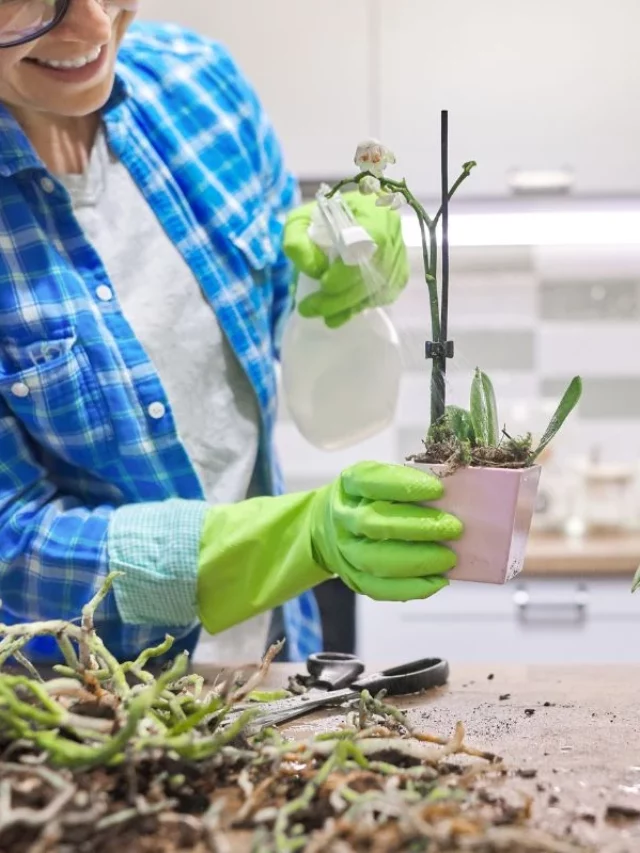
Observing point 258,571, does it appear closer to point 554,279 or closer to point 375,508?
point 375,508

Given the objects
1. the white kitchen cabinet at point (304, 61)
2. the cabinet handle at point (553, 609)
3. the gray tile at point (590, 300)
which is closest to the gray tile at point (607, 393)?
the gray tile at point (590, 300)

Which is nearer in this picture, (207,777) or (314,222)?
(207,777)

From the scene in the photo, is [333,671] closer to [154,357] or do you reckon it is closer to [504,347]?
[154,357]

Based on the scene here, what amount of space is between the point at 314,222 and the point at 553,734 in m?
0.49

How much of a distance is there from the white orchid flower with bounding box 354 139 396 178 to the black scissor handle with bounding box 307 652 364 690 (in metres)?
0.39

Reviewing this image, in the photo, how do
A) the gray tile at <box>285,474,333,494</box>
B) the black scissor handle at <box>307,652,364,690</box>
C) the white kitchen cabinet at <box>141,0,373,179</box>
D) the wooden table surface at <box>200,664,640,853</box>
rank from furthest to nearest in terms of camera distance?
the gray tile at <box>285,474,333,494</box> < the white kitchen cabinet at <box>141,0,373,179</box> < the black scissor handle at <box>307,652,364,690</box> < the wooden table surface at <box>200,664,640,853</box>

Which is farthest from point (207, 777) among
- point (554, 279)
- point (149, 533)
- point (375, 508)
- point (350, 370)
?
point (554, 279)

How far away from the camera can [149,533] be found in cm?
91

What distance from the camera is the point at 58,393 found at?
38.6 inches

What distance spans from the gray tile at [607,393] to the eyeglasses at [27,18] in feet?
5.75

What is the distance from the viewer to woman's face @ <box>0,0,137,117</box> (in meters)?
0.92

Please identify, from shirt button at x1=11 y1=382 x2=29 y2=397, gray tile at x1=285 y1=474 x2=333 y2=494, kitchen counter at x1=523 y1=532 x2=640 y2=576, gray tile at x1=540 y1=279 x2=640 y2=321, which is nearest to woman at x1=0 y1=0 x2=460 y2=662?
shirt button at x1=11 y1=382 x2=29 y2=397

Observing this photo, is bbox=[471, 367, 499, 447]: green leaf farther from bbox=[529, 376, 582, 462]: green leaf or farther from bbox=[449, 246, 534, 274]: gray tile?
bbox=[449, 246, 534, 274]: gray tile

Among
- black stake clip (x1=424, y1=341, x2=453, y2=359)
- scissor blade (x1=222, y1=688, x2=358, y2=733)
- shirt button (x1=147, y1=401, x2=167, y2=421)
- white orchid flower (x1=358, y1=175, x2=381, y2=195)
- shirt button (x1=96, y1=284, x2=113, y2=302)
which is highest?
white orchid flower (x1=358, y1=175, x2=381, y2=195)
